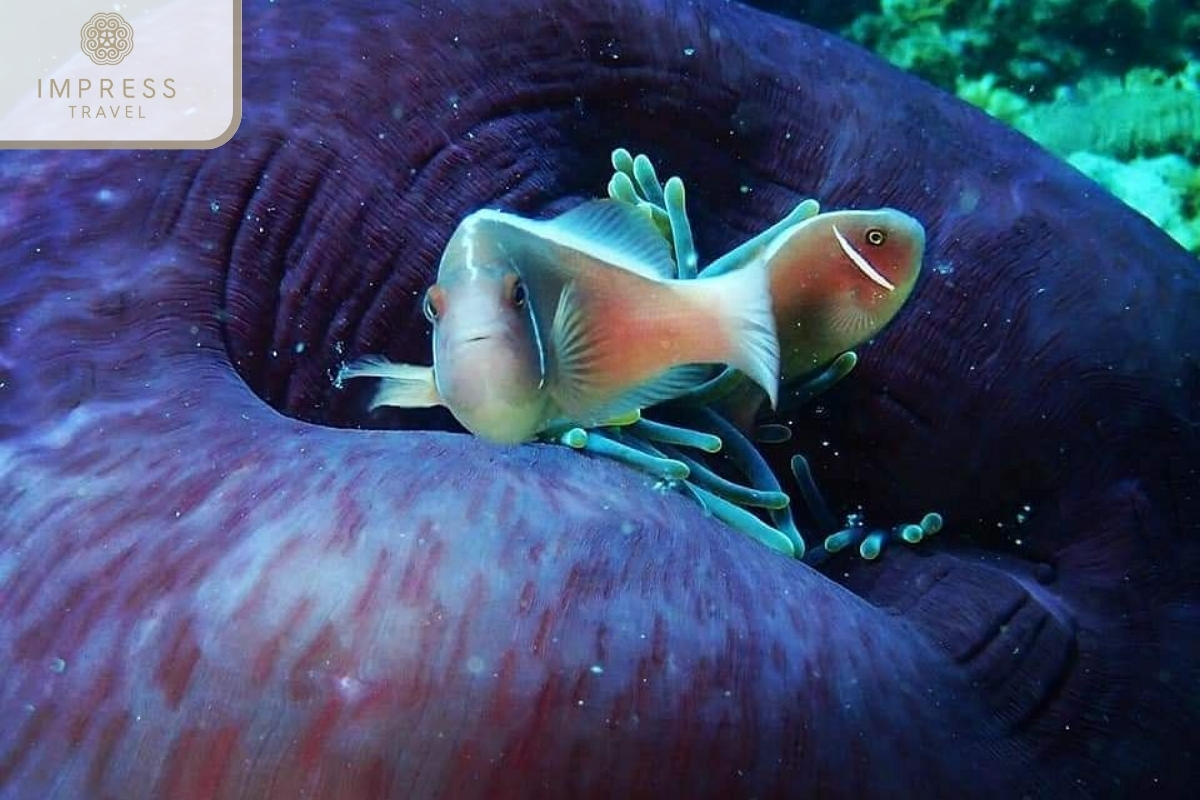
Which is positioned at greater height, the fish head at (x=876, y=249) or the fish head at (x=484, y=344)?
the fish head at (x=876, y=249)

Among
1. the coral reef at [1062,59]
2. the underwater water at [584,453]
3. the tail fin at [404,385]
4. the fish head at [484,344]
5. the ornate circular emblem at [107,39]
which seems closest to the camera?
the underwater water at [584,453]

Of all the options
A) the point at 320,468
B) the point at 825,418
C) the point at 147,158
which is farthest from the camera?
the point at 825,418

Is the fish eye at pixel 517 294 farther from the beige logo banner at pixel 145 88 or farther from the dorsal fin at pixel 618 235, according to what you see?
the beige logo banner at pixel 145 88

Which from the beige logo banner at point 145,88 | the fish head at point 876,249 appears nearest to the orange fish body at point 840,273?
the fish head at point 876,249

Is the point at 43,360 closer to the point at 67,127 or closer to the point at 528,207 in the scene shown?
the point at 67,127

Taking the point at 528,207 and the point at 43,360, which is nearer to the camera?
the point at 43,360

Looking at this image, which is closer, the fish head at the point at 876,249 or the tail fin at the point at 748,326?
the tail fin at the point at 748,326

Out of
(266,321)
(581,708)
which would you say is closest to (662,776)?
(581,708)

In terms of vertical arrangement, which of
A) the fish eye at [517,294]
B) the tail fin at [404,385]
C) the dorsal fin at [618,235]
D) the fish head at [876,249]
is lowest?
the tail fin at [404,385]

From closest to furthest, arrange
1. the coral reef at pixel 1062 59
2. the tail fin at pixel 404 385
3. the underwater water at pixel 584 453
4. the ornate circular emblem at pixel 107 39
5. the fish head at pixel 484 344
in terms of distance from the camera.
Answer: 1. the underwater water at pixel 584 453
2. the fish head at pixel 484 344
3. the tail fin at pixel 404 385
4. the ornate circular emblem at pixel 107 39
5. the coral reef at pixel 1062 59
